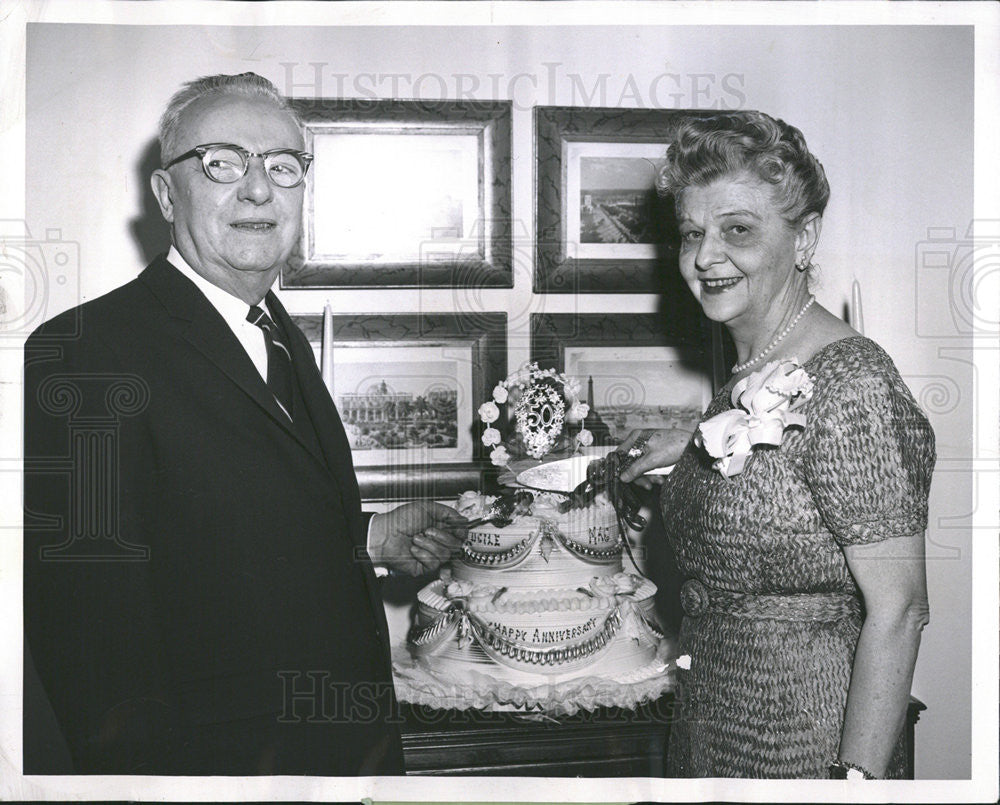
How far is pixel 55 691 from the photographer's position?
1083 millimetres

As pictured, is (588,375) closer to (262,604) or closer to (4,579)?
(262,604)

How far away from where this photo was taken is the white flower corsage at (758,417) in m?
0.96

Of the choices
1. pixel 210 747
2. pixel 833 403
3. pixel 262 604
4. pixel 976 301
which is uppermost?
pixel 976 301

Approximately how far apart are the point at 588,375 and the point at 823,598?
437 millimetres

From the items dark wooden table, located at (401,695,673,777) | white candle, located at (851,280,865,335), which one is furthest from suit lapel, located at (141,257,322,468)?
white candle, located at (851,280,865,335)

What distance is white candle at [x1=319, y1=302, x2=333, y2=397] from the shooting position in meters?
1.17

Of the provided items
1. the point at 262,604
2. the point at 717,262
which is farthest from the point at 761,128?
the point at 262,604

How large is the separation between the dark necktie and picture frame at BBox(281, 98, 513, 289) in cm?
9

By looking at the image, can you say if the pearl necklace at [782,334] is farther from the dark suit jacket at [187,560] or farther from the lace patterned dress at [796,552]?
the dark suit jacket at [187,560]

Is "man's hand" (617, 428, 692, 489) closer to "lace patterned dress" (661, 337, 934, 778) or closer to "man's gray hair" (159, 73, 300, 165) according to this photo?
"lace patterned dress" (661, 337, 934, 778)

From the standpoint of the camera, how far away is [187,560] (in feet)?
3.47

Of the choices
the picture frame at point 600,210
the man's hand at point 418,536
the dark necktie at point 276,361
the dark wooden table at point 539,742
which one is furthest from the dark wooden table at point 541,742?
the picture frame at point 600,210

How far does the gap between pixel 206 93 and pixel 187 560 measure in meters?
0.61

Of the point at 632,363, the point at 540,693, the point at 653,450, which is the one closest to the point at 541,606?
the point at 540,693
